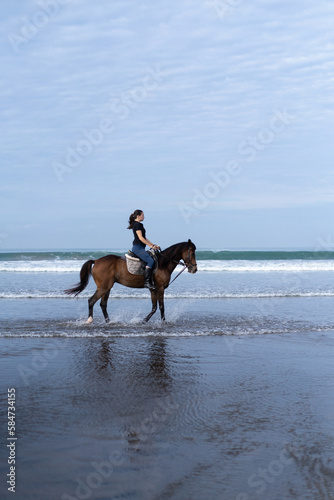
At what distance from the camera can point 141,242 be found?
10750 mm

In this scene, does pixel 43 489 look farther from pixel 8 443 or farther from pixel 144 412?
pixel 144 412

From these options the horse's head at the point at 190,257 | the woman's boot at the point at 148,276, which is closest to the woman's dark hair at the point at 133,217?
the woman's boot at the point at 148,276

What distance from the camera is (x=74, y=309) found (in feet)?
43.5

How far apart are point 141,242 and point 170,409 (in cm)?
648

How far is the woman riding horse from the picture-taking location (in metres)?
10.4

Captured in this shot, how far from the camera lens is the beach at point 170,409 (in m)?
3.03

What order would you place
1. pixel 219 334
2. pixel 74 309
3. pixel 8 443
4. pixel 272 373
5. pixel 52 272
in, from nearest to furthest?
1. pixel 8 443
2. pixel 272 373
3. pixel 219 334
4. pixel 74 309
5. pixel 52 272

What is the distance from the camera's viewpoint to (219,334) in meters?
9.29

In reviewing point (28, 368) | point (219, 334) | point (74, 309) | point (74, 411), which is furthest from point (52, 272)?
point (74, 411)

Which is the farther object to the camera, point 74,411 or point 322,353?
point 322,353

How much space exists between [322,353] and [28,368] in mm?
4655

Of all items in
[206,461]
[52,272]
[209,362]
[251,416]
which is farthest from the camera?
[52,272]

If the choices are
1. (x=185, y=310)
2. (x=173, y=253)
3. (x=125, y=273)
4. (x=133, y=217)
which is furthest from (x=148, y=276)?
(x=185, y=310)

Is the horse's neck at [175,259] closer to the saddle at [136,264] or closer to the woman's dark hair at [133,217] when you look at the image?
the saddle at [136,264]
